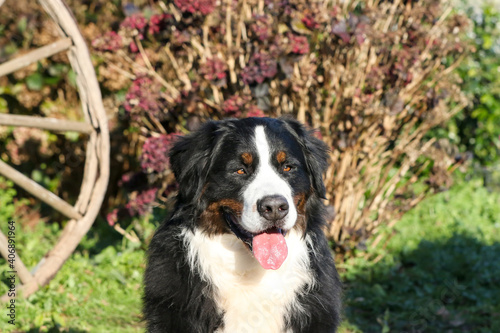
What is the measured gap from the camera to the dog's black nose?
2.71 meters

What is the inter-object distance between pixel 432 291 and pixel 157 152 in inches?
98.7

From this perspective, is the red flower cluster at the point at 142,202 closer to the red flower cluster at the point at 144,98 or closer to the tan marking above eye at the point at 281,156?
the red flower cluster at the point at 144,98

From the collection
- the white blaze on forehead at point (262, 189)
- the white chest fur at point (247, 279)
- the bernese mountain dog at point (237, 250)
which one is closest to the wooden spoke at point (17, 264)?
the bernese mountain dog at point (237, 250)

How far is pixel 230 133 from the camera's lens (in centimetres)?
305

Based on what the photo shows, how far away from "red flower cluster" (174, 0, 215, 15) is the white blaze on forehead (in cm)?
185

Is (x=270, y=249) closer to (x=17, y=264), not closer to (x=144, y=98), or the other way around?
(x=17, y=264)

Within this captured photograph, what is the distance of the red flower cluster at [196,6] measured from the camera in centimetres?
446

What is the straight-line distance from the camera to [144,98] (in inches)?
184

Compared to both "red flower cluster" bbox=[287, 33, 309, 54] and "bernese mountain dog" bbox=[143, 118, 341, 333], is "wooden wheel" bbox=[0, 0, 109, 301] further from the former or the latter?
"bernese mountain dog" bbox=[143, 118, 341, 333]

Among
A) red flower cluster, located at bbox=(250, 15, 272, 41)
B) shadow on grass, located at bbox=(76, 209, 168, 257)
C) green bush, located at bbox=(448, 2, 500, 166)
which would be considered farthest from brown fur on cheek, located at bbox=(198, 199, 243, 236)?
green bush, located at bbox=(448, 2, 500, 166)

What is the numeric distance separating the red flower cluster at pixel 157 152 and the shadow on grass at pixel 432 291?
1836 mm

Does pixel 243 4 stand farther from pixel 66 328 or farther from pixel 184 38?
pixel 66 328

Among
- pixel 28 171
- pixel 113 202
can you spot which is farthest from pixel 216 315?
pixel 28 171

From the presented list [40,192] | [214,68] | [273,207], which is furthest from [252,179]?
[40,192]
